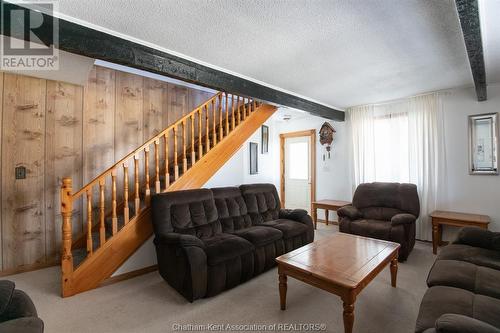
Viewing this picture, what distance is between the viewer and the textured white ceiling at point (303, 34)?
6.00 ft

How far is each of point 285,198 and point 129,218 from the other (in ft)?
13.7

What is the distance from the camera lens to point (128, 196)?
137 inches

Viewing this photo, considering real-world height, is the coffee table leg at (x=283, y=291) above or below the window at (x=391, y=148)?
below

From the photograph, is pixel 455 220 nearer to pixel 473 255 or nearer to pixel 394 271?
pixel 473 255

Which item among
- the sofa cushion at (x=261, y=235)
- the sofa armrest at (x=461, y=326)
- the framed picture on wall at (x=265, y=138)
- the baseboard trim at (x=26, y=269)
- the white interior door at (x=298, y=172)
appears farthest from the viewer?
the white interior door at (x=298, y=172)

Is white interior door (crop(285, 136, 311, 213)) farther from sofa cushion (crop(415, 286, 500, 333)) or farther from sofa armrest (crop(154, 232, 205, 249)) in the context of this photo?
sofa cushion (crop(415, 286, 500, 333))

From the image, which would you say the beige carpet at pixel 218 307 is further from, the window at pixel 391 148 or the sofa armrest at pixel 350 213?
the window at pixel 391 148

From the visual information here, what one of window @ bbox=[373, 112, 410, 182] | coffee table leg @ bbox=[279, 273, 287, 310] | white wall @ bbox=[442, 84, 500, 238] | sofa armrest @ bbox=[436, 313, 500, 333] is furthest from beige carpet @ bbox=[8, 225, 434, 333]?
window @ bbox=[373, 112, 410, 182]

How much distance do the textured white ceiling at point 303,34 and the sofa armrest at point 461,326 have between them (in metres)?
1.98

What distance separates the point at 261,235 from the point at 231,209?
2.25ft

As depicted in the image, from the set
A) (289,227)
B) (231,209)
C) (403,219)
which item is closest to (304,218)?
(289,227)

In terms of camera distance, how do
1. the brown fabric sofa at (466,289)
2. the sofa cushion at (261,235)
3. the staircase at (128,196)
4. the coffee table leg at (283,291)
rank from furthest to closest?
the sofa cushion at (261,235), the staircase at (128,196), the coffee table leg at (283,291), the brown fabric sofa at (466,289)

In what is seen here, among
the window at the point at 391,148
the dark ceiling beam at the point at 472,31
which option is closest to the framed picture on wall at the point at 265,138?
the window at the point at 391,148

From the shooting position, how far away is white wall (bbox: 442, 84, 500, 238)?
362cm
